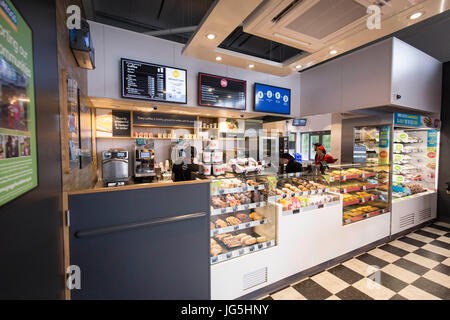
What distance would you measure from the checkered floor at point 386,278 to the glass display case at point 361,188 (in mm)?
616

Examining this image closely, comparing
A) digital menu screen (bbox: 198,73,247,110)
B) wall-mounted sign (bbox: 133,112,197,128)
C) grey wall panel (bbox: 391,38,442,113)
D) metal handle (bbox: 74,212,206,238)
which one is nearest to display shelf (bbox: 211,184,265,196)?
metal handle (bbox: 74,212,206,238)

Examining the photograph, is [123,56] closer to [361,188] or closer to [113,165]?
[113,165]

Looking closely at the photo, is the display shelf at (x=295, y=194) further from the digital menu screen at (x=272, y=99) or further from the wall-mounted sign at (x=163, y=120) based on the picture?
the wall-mounted sign at (x=163, y=120)

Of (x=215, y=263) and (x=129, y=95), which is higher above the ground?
(x=129, y=95)

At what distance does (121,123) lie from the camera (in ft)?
14.0

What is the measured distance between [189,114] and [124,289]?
3.81m

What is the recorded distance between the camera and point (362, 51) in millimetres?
3590

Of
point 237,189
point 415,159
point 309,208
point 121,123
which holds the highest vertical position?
point 121,123

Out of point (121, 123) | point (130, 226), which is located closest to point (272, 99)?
point (121, 123)

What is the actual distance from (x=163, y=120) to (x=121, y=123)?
875 mm

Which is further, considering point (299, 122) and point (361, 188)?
point (299, 122)

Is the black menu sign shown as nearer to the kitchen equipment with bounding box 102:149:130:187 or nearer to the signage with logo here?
the kitchen equipment with bounding box 102:149:130:187
